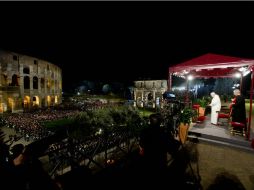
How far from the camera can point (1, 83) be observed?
31078mm

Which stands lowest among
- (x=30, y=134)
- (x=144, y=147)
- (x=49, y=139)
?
(x=30, y=134)

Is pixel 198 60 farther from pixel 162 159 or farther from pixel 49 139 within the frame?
pixel 49 139

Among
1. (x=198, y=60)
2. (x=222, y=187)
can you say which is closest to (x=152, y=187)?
(x=222, y=187)

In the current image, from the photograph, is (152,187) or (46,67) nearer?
(152,187)

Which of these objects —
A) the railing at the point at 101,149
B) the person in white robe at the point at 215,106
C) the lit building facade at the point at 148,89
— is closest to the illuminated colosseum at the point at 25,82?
the lit building facade at the point at 148,89

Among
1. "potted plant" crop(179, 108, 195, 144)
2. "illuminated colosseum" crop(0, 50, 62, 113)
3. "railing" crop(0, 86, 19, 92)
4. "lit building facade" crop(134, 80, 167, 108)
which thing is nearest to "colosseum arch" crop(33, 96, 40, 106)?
"illuminated colosseum" crop(0, 50, 62, 113)

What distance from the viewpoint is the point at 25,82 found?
38031mm

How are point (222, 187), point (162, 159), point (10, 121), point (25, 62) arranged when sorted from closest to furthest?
point (162, 159) → point (222, 187) → point (10, 121) → point (25, 62)

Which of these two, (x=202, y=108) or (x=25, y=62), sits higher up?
(x=25, y=62)

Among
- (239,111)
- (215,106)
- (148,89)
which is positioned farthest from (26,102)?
(239,111)

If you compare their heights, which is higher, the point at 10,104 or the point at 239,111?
the point at 239,111

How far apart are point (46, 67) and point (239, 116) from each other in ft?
147

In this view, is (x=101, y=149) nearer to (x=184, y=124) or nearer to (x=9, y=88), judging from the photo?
(x=184, y=124)

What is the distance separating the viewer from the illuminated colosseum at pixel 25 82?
31712 millimetres
